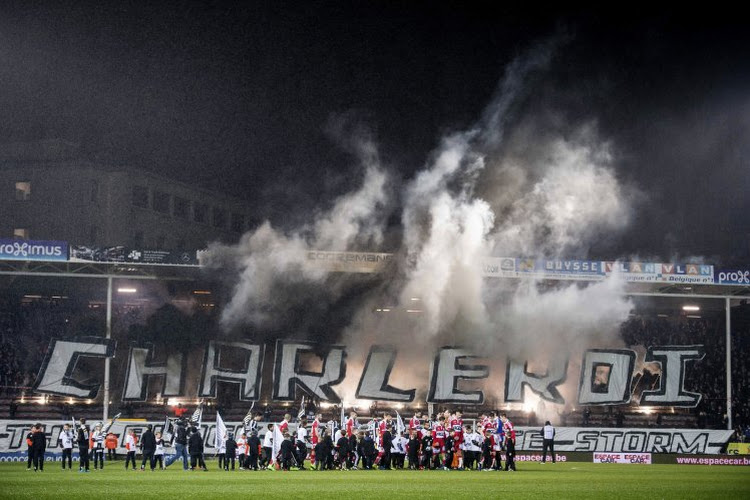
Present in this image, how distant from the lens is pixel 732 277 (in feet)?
147

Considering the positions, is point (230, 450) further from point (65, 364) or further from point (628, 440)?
point (65, 364)

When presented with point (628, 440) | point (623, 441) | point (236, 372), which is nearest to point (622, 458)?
point (623, 441)

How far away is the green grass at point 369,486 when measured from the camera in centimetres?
1900

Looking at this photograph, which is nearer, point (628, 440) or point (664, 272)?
point (628, 440)

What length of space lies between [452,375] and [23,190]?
103 feet

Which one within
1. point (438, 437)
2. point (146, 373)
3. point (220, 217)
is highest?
point (220, 217)

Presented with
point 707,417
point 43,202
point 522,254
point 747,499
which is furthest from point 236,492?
point 43,202

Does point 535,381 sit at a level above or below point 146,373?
above

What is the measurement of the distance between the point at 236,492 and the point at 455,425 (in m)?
13.2

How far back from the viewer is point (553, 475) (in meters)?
27.2

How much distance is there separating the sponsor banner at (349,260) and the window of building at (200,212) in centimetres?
2571

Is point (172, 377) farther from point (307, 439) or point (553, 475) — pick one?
point (553, 475)

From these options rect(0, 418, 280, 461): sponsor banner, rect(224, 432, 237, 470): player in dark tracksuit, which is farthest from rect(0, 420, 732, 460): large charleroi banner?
rect(224, 432, 237, 470): player in dark tracksuit

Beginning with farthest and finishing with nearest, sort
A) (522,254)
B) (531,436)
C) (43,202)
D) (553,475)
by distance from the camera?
(43,202) < (522,254) < (531,436) < (553,475)
